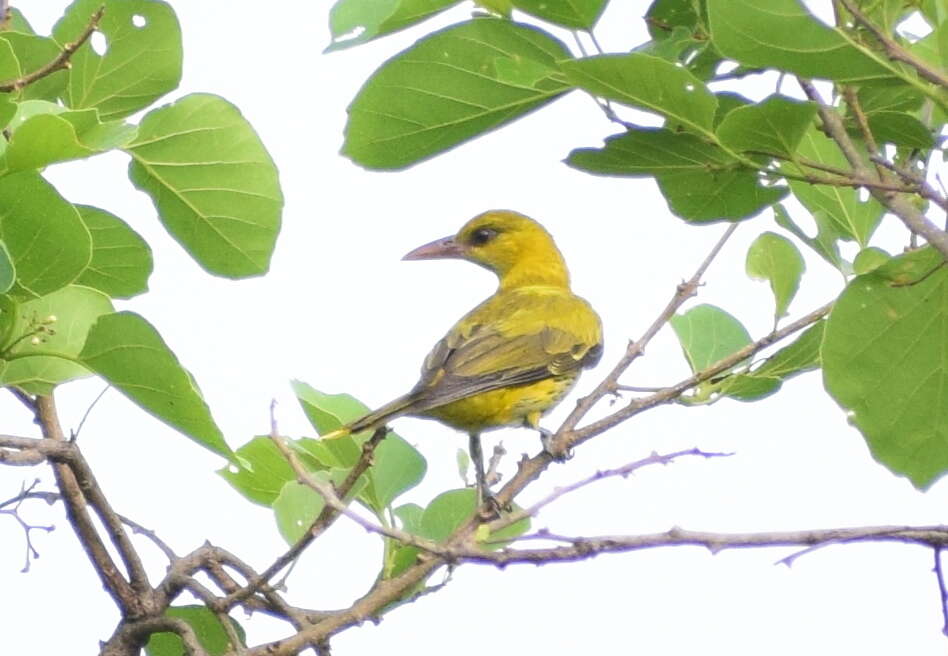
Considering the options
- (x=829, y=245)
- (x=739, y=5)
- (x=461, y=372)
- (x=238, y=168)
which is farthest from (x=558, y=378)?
(x=739, y=5)

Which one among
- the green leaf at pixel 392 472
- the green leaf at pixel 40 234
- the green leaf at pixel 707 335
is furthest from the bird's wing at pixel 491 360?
the green leaf at pixel 40 234

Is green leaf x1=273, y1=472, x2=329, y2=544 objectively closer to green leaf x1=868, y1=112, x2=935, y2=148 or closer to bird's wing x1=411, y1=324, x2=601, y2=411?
green leaf x1=868, y1=112, x2=935, y2=148

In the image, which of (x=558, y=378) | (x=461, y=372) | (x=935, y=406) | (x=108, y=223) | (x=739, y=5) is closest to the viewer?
(x=739, y=5)

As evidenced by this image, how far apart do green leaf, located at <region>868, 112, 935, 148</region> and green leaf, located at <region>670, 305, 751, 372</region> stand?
3.47ft

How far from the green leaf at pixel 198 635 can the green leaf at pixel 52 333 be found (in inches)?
21.3

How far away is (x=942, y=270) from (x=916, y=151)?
237mm

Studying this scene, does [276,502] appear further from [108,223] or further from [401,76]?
[401,76]

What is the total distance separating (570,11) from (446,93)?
24 centimetres

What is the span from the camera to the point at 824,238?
2.89 metres

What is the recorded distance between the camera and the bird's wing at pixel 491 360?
510 cm

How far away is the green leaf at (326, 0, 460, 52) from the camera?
226cm

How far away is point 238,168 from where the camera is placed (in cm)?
251

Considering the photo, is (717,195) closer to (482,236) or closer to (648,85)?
(648,85)

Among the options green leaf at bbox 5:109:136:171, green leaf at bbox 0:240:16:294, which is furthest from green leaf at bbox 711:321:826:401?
green leaf at bbox 0:240:16:294
